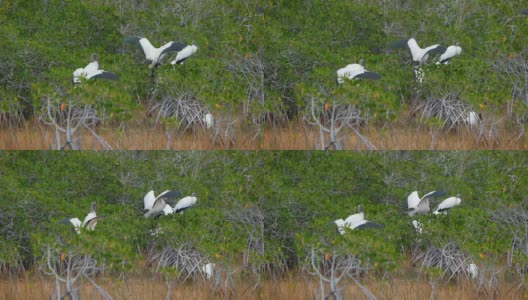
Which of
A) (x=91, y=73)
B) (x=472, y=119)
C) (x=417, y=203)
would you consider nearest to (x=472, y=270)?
(x=417, y=203)

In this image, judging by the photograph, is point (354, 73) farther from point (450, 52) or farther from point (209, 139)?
point (209, 139)

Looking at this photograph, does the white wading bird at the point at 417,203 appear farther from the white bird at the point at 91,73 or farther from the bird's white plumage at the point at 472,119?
the white bird at the point at 91,73

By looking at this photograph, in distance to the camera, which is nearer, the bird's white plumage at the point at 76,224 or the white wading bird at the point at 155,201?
the bird's white plumage at the point at 76,224

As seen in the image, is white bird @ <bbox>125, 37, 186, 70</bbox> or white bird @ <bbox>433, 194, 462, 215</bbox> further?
white bird @ <bbox>433, 194, 462, 215</bbox>

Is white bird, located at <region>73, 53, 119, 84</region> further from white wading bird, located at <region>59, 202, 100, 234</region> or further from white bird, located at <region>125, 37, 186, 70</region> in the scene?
white wading bird, located at <region>59, 202, 100, 234</region>

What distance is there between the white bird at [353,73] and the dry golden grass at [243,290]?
1968mm

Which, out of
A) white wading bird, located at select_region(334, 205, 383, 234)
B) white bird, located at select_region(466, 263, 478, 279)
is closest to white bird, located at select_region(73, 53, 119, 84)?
white wading bird, located at select_region(334, 205, 383, 234)

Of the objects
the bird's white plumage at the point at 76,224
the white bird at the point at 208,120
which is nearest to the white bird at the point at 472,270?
the white bird at the point at 208,120

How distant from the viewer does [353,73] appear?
32.2 ft

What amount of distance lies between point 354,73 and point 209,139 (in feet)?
4.99

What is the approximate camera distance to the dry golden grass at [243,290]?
9875 mm

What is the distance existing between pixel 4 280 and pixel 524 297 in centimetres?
506

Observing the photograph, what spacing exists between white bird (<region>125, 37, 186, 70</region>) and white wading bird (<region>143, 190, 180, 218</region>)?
123 centimetres

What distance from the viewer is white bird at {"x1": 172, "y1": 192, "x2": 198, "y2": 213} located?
32.7ft
